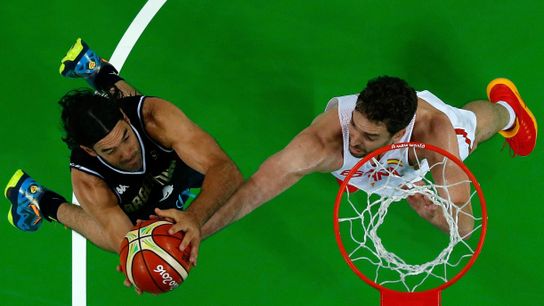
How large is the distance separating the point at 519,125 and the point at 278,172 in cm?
184

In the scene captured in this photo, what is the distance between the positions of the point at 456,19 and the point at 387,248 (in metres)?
1.86

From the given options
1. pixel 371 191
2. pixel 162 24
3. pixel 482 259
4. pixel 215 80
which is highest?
pixel 162 24

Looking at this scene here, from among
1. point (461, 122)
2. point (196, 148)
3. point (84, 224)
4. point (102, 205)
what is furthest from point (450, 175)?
point (84, 224)

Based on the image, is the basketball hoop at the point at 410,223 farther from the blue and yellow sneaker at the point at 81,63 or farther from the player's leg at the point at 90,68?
the blue and yellow sneaker at the point at 81,63

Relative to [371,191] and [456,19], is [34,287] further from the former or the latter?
[456,19]

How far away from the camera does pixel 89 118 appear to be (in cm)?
422

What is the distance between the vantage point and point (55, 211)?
5.23 meters

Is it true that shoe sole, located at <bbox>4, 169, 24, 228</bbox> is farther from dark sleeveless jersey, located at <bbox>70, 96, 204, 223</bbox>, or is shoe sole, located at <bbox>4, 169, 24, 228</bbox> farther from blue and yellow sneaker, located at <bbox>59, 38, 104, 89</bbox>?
dark sleeveless jersey, located at <bbox>70, 96, 204, 223</bbox>

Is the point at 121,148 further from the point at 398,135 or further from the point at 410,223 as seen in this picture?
the point at 410,223

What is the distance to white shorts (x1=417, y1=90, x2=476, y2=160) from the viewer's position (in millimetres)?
5055

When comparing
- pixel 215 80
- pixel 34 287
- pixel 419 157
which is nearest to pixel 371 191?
pixel 419 157

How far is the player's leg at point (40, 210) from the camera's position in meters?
5.04

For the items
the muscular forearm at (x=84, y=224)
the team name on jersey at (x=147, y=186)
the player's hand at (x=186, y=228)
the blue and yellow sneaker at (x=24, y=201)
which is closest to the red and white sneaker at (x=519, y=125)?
the team name on jersey at (x=147, y=186)

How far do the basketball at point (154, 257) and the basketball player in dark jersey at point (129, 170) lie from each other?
0.19 feet
